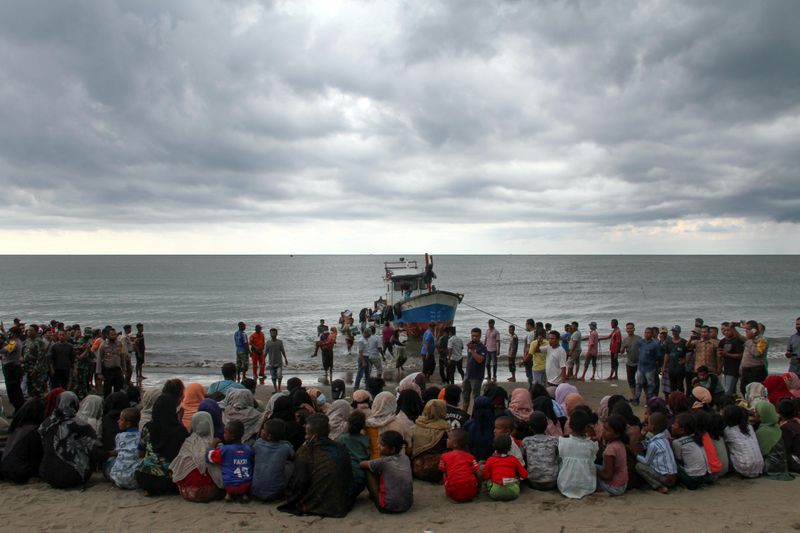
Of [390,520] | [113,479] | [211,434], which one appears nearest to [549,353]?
[390,520]

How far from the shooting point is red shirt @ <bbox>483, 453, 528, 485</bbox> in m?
6.04

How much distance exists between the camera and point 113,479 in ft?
21.1

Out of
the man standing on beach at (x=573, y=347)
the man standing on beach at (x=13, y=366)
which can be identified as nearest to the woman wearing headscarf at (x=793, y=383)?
the man standing on beach at (x=573, y=347)

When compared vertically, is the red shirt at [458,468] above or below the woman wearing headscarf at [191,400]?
below

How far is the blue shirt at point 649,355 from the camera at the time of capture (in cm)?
1103

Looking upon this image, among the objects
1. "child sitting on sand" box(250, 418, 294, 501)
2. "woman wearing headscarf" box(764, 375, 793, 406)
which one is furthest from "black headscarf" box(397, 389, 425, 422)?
"woman wearing headscarf" box(764, 375, 793, 406)

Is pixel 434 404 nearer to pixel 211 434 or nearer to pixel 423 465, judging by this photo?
pixel 423 465

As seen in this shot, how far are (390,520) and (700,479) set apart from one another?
3.44m

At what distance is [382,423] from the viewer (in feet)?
21.7

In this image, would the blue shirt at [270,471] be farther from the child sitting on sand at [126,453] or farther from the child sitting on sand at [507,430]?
the child sitting on sand at [507,430]

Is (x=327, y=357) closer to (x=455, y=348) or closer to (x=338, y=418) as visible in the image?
(x=455, y=348)

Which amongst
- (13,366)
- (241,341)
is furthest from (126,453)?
(241,341)

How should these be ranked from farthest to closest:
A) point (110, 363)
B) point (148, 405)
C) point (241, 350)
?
1. point (241, 350)
2. point (110, 363)
3. point (148, 405)

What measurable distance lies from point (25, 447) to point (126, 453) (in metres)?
1.26
